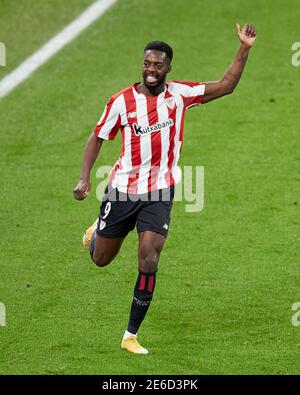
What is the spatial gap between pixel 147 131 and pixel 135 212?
74cm

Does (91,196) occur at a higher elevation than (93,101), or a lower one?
lower

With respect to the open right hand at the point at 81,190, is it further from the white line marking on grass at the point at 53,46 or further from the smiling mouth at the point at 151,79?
the white line marking on grass at the point at 53,46

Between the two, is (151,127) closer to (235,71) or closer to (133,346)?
Answer: (235,71)

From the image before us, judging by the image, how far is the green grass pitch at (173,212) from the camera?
38.1 feet

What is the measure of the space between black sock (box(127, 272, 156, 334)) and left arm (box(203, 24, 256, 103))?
5.68ft

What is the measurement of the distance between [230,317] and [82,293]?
153cm

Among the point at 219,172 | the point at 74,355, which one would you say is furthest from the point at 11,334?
the point at 219,172

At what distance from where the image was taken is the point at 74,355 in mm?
11359

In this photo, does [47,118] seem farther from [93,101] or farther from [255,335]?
[255,335]
